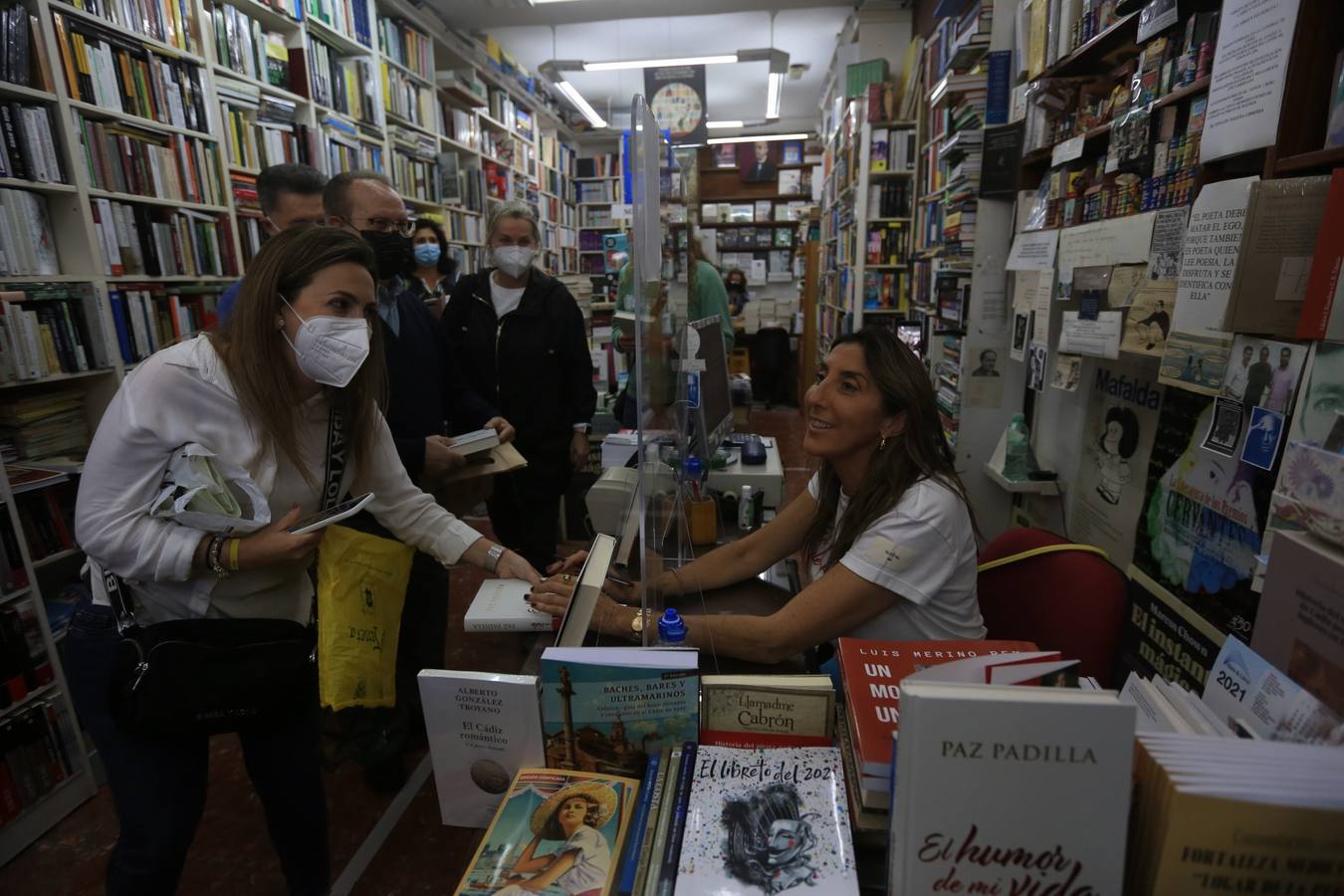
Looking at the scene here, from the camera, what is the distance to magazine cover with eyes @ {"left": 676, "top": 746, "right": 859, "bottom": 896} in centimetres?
66

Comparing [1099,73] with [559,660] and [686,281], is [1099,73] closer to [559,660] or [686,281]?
[686,281]

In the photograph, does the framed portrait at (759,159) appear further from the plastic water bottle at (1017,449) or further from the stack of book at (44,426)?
the stack of book at (44,426)

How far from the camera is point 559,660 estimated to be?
830 mm

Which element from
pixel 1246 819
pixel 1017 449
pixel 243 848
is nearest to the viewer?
pixel 1246 819

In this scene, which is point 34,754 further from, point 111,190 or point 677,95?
point 677,95

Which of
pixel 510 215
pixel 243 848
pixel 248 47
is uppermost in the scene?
pixel 248 47

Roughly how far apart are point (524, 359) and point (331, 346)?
1.39 meters

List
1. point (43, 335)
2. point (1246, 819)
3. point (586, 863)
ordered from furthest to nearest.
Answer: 1. point (43, 335)
2. point (586, 863)
3. point (1246, 819)

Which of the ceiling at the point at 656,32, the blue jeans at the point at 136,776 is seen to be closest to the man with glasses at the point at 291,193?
the blue jeans at the point at 136,776

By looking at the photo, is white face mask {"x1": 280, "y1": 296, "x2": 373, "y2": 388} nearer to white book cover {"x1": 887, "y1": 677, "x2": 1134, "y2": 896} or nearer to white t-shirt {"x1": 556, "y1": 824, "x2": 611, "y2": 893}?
Answer: white t-shirt {"x1": 556, "y1": 824, "x2": 611, "y2": 893}

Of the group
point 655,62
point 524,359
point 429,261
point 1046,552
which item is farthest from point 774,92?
point 1046,552

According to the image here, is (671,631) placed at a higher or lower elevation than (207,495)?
lower

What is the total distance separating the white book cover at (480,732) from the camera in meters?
0.84

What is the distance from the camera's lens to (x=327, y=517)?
1172 mm
